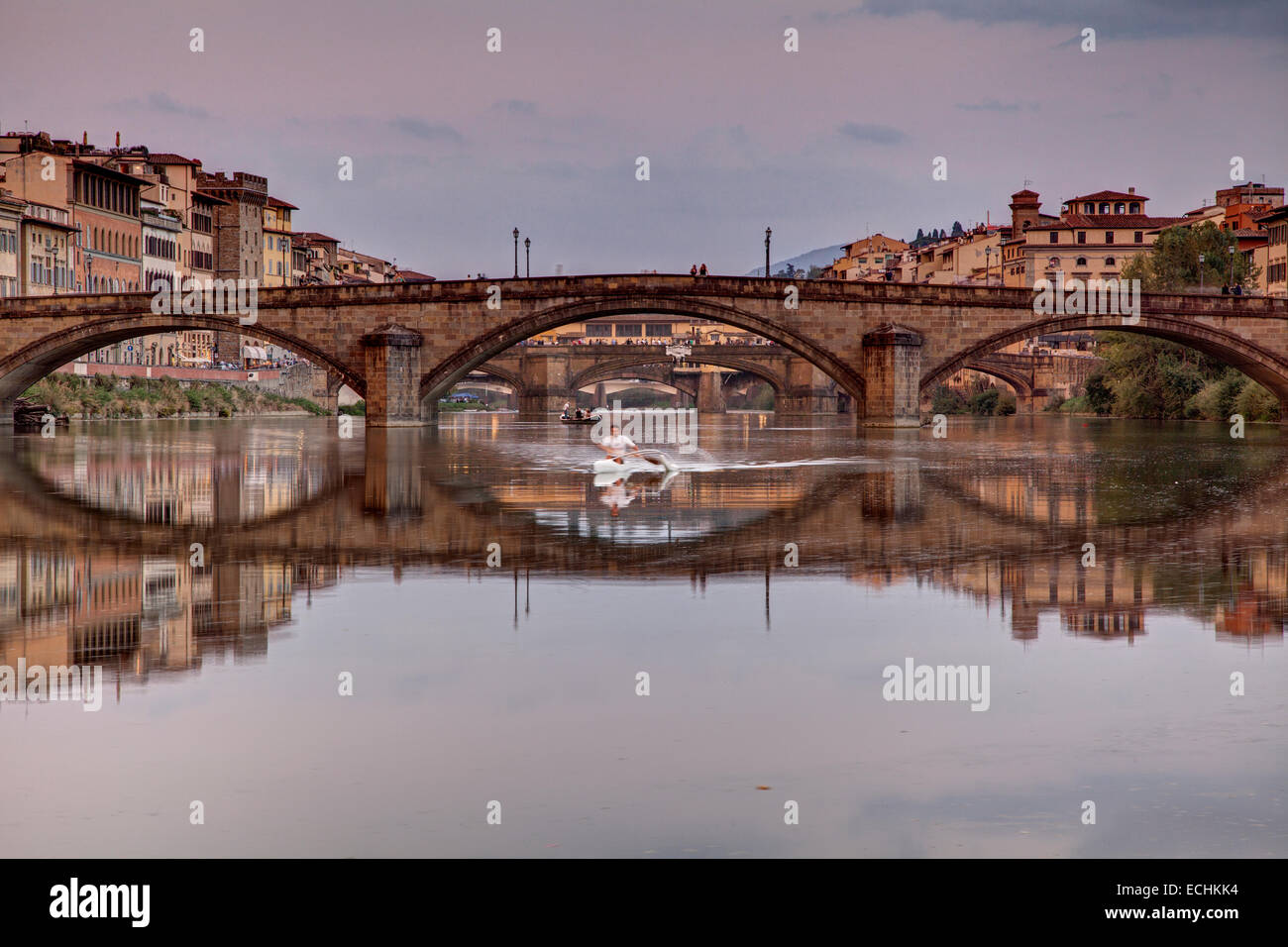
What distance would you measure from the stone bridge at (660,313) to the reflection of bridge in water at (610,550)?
35.9 m

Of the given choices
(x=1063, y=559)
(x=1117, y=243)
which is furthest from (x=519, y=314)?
(x=1117, y=243)

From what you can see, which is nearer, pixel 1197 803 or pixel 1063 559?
pixel 1197 803

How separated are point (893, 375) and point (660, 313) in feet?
32.1

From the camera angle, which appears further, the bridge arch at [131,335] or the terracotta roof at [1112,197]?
the terracotta roof at [1112,197]

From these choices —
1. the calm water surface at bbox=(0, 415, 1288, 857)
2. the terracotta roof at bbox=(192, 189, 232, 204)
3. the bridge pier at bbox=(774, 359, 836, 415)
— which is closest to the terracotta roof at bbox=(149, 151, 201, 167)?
the terracotta roof at bbox=(192, 189, 232, 204)

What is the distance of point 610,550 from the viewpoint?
13.5m

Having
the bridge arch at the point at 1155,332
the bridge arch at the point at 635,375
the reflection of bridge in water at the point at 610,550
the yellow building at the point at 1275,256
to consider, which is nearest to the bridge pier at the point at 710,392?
the bridge arch at the point at 635,375

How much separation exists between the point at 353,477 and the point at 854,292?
37.0 metres

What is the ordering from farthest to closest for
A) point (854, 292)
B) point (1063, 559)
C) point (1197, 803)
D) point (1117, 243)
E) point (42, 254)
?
1. point (1117, 243)
2. point (42, 254)
3. point (854, 292)
4. point (1063, 559)
5. point (1197, 803)

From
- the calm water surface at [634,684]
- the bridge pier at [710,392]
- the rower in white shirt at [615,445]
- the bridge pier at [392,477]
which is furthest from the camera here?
the bridge pier at [710,392]

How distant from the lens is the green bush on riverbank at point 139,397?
6756 centimetres

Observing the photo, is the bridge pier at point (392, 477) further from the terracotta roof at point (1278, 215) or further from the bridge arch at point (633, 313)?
the terracotta roof at point (1278, 215)

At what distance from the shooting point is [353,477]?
25.6 m
